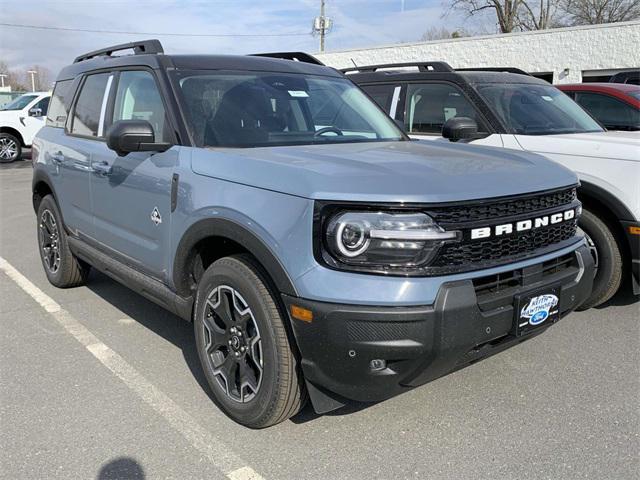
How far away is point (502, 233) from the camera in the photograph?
8.59 ft

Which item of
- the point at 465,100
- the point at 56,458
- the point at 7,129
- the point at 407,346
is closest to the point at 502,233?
the point at 407,346

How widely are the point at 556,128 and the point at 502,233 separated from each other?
322 centimetres

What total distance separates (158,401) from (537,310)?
6.74 ft

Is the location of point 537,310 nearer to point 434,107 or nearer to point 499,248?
point 499,248

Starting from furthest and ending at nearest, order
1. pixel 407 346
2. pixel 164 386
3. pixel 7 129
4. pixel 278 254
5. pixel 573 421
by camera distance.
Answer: pixel 7 129, pixel 164 386, pixel 573 421, pixel 278 254, pixel 407 346

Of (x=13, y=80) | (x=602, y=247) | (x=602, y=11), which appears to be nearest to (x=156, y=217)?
(x=602, y=247)

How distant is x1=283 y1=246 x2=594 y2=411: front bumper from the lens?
2350mm

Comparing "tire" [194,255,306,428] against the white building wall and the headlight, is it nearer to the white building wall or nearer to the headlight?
the headlight

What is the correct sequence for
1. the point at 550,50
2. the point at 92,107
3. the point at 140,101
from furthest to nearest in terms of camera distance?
1. the point at 550,50
2. the point at 92,107
3. the point at 140,101

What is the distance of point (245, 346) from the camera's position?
2.89 m

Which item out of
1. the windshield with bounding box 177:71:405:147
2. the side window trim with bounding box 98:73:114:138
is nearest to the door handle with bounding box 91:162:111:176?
the side window trim with bounding box 98:73:114:138

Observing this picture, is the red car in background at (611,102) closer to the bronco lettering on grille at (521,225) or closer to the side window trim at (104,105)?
the bronco lettering on grille at (521,225)

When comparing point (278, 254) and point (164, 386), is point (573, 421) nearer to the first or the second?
point (278, 254)

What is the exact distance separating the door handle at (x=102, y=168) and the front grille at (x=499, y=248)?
2457 millimetres
